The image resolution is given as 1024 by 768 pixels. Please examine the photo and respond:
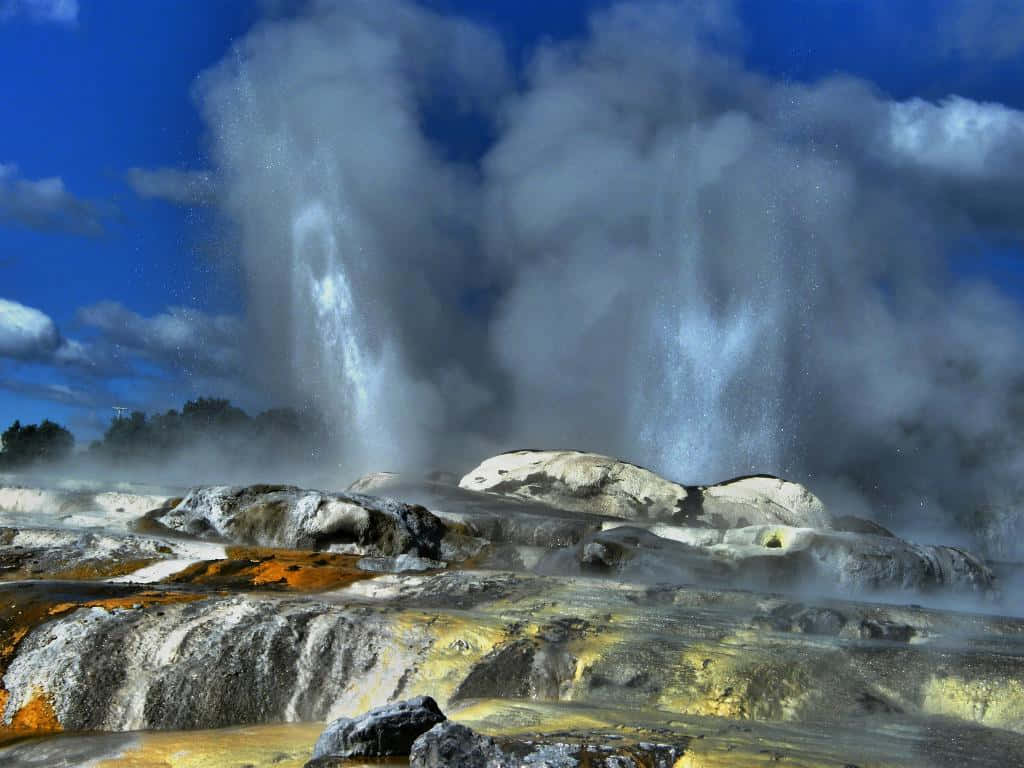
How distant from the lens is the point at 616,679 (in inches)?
360

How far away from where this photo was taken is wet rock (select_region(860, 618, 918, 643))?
36.8ft

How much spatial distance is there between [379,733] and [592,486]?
837 inches

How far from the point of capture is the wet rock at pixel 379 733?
6.37 metres

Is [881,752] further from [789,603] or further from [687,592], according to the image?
[687,592]

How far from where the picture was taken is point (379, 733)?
21.0 ft

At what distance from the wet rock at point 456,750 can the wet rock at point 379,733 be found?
40cm

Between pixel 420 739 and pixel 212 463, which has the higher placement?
pixel 212 463

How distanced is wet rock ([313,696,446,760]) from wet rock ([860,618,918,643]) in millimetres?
6878

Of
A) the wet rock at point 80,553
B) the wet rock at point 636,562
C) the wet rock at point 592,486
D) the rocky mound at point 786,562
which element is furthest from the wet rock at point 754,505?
the wet rock at point 80,553

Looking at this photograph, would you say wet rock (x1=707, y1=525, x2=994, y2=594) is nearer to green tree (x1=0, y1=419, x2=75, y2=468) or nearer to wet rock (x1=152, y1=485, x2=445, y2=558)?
wet rock (x1=152, y1=485, x2=445, y2=558)

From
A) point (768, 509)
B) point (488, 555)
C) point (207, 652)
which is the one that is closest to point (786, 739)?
point (207, 652)

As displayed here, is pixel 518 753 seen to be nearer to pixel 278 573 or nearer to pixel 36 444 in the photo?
pixel 278 573

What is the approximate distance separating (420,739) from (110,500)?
1723 centimetres

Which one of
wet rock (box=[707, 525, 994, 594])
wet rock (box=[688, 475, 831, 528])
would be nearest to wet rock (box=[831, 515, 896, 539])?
wet rock (box=[688, 475, 831, 528])
